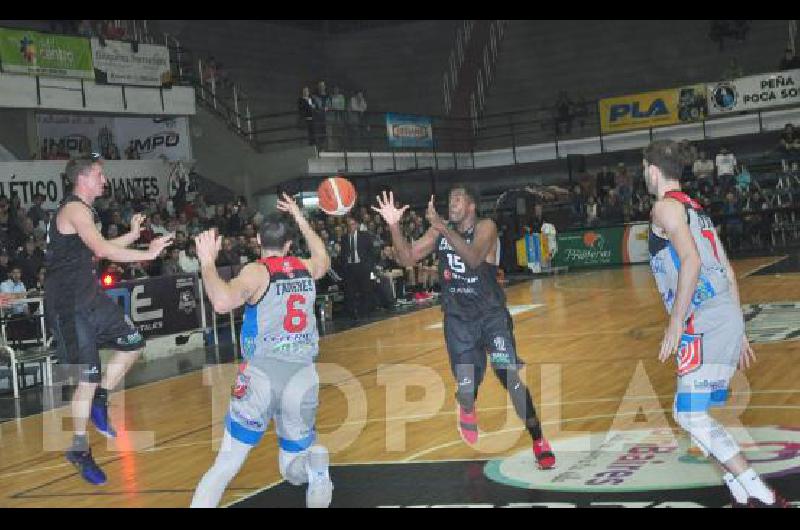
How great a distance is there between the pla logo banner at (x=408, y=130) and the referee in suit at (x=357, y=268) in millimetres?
11198

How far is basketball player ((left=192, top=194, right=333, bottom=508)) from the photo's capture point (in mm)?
5863

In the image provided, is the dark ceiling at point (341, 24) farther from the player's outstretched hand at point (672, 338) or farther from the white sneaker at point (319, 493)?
the player's outstretched hand at point (672, 338)

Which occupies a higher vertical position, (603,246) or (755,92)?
(755,92)

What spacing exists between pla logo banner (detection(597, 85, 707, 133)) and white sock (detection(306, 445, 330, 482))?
2738 cm

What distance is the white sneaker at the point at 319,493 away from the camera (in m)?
6.33

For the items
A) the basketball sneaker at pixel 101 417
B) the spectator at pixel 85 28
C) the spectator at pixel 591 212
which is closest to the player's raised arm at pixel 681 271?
the basketball sneaker at pixel 101 417

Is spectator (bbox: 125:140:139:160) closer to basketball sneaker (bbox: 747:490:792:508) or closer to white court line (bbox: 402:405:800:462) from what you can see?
white court line (bbox: 402:405:800:462)

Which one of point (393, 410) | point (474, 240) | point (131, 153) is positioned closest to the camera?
point (474, 240)

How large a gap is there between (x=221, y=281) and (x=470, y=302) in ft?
8.44

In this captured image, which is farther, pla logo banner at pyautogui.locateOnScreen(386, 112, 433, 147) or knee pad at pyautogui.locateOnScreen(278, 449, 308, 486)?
pla logo banner at pyautogui.locateOnScreen(386, 112, 433, 147)

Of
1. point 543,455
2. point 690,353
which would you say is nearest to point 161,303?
point 543,455

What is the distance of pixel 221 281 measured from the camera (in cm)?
589

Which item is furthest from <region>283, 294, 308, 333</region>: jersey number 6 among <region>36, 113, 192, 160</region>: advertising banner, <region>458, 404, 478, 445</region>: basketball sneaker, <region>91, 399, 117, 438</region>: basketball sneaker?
<region>36, 113, 192, 160</region>: advertising banner

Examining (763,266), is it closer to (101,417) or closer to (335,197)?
(335,197)
